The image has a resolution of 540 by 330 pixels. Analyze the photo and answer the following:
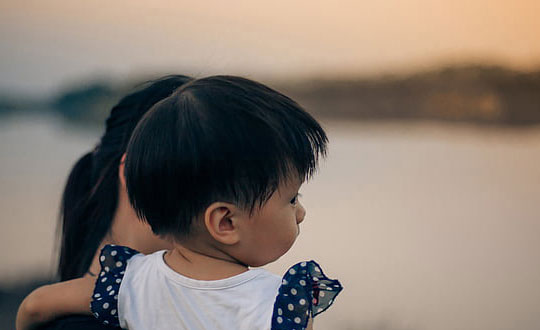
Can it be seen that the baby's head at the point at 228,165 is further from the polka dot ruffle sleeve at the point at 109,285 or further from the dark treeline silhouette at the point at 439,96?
the dark treeline silhouette at the point at 439,96

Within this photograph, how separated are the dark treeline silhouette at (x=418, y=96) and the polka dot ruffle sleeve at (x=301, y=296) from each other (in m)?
2.39

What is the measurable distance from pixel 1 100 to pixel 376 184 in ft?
7.90

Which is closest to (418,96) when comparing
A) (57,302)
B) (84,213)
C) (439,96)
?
(439,96)

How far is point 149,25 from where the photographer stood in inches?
147

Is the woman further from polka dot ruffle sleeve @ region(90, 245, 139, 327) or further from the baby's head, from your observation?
the baby's head

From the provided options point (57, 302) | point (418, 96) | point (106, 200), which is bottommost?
point (57, 302)

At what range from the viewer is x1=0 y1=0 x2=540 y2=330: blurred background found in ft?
9.71

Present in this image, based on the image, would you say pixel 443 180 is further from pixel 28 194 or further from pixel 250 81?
pixel 250 81

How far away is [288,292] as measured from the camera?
0.82 meters

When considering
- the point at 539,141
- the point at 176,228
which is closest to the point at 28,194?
the point at 539,141

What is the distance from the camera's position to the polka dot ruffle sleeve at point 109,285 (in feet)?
3.06

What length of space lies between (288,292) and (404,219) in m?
2.65

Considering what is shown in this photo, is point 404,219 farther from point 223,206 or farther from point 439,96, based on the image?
point 223,206

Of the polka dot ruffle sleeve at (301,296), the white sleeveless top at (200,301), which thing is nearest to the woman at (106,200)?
the white sleeveless top at (200,301)
